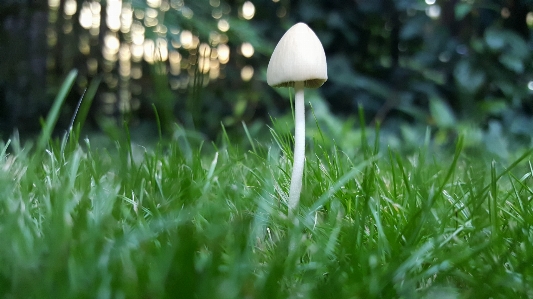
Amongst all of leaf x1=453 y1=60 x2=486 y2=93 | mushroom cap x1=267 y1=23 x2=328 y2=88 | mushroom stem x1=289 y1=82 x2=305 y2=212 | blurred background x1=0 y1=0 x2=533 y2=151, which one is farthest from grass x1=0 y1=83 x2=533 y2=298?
leaf x1=453 y1=60 x2=486 y2=93

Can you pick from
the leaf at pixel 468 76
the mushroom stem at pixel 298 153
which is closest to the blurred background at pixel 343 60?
the leaf at pixel 468 76

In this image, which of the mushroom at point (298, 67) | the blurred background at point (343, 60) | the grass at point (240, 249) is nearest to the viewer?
the grass at point (240, 249)

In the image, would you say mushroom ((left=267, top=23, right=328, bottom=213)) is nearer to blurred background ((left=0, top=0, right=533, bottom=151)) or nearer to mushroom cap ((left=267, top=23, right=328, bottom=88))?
mushroom cap ((left=267, top=23, right=328, bottom=88))

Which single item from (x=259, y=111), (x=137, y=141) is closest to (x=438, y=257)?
Answer: (x=137, y=141)

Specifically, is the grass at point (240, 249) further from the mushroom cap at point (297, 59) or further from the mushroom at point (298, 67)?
the mushroom cap at point (297, 59)

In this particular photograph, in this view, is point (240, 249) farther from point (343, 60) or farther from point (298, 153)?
point (343, 60)

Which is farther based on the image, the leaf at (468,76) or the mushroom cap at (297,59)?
the leaf at (468,76)

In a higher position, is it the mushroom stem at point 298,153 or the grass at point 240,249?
the mushroom stem at point 298,153

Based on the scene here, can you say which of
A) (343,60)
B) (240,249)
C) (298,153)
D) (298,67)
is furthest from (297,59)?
(343,60)
